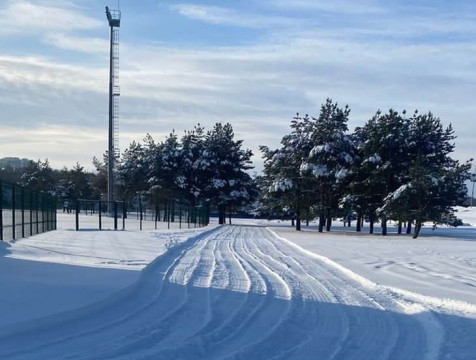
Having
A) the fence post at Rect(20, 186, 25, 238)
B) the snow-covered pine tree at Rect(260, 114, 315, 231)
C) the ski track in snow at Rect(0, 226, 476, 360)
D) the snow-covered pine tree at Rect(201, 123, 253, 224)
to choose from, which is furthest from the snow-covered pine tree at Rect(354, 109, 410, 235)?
the ski track in snow at Rect(0, 226, 476, 360)

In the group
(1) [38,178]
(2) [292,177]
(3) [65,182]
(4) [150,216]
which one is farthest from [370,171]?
(3) [65,182]

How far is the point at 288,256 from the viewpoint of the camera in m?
21.1

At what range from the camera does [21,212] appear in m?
24.5

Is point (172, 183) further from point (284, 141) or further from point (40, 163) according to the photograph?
point (40, 163)

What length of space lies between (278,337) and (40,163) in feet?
322

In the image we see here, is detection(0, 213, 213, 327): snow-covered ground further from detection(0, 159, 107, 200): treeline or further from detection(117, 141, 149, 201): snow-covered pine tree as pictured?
detection(0, 159, 107, 200): treeline

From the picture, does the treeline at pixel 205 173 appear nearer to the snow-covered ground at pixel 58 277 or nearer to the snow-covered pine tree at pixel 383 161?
the snow-covered pine tree at pixel 383 161

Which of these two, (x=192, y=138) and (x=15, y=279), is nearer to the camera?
(x=15, y=279)

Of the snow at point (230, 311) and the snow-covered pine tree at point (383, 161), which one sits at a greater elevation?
the snow-covered pine tree at point (383, 161)

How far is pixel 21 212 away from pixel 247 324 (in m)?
18.1

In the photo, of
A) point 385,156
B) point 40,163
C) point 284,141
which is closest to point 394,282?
point 385,156

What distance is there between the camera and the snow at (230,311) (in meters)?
7.35

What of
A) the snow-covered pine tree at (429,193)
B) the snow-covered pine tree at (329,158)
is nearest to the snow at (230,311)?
the snow-covered pine tree at (429,193)

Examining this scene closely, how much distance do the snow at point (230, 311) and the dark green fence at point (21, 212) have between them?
4731mm
